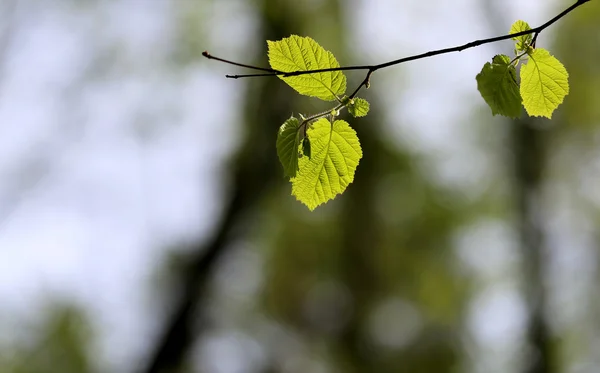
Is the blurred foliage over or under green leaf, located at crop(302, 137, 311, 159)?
under

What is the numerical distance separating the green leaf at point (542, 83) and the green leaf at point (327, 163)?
294 mm

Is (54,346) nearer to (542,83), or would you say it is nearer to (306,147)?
(306,147)

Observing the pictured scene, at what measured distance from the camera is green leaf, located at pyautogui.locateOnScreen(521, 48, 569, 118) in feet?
2.90

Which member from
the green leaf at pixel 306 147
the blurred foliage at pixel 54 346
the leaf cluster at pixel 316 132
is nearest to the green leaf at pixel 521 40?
the leaf cluster at pixel 316 132

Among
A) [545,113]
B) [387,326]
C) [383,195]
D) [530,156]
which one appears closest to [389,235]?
[383,195]

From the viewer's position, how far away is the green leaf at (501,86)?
874mm

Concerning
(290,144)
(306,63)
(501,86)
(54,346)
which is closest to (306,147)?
(290,144)

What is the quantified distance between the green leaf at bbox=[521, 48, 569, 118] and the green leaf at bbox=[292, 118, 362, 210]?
0.97 ft

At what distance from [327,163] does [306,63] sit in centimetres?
17

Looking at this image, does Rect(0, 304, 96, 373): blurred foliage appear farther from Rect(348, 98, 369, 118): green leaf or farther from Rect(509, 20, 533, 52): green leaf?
Rect(509, 20, 533, 52): green leaf

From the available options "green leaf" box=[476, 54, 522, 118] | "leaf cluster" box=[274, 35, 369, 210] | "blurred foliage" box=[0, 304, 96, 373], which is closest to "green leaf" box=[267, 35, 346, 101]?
"leaf cluster" box=[274, 35, 369, 210]

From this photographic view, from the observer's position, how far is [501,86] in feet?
2.90

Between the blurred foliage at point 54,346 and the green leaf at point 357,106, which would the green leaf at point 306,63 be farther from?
the blurred foliage at point 54,346

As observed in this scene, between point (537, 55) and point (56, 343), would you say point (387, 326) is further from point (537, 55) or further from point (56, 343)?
point (537, 55)
